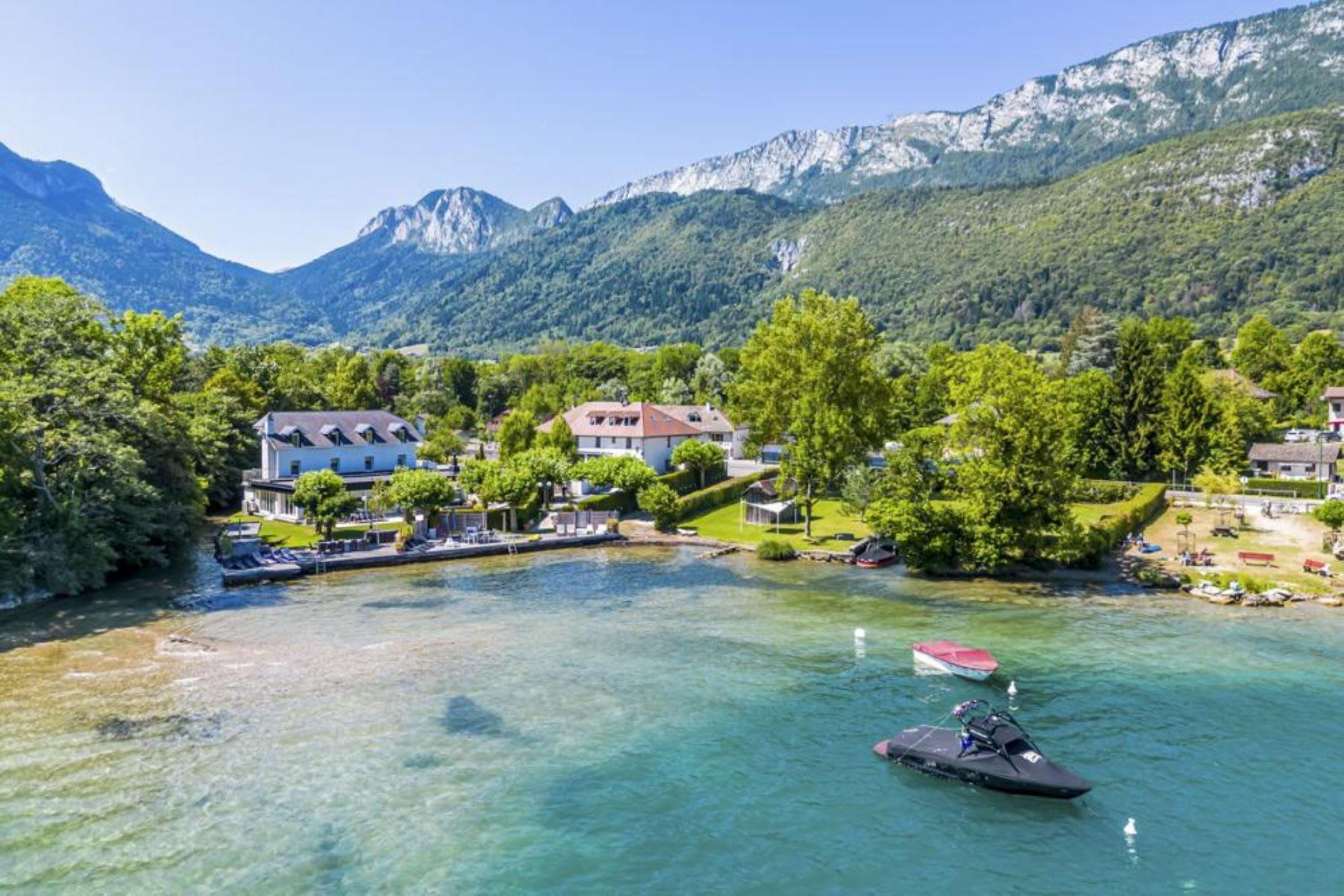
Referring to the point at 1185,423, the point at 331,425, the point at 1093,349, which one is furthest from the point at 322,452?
the point at 1093,349

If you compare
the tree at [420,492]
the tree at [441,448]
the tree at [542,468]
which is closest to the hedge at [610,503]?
the tree at [542,468]

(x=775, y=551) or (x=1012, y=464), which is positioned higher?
(x=1012, y=464)

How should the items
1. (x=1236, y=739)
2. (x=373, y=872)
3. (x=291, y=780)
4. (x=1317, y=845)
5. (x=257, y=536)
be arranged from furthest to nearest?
1. (x=257, y=536)
2. (x=1236, y=739)
3. (x=291, y=780)
4. (x=1317, y=845)
5. (x=373, y=872)

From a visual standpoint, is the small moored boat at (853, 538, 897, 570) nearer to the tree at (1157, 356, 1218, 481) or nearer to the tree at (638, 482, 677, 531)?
the tree at (638, 482, 677, 531)

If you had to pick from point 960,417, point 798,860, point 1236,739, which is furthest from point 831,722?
point 960,417

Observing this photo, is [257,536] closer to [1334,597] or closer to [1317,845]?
[1317,845]

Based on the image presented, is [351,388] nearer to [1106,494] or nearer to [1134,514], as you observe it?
[1106,494]

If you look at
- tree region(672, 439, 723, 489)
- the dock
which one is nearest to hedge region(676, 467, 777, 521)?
tree region(672, 439, 723, 489)
